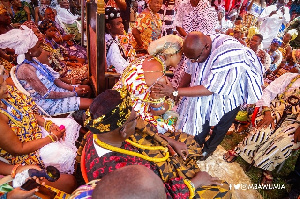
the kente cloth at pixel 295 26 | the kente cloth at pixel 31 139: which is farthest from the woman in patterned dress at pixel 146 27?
the kente cloth at pixel 295 26

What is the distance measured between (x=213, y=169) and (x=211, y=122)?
88 cm

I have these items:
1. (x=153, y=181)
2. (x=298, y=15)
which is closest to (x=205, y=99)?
(x=153, y=181)

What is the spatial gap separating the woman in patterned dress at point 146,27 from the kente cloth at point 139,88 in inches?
108

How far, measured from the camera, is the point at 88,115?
1506 mm

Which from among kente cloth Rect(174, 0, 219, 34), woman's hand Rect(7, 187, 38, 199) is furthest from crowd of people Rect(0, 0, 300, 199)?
kente cloth Rect(174, 0, 219, 34)

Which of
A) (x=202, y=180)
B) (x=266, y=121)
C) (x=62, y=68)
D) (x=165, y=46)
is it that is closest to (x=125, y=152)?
(x=202, y=180)

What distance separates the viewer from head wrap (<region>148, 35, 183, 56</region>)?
2285 mm

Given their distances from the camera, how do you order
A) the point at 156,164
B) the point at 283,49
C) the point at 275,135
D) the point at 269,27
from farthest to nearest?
the point at 269,27
the point at 283,49
the point at 275,135
the point at 156,164

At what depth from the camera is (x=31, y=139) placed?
213cm

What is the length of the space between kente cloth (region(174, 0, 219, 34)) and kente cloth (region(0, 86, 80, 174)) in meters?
3.72

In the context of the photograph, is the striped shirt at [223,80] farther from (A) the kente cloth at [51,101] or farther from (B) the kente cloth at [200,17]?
(B) the kente cloth at [200,17]

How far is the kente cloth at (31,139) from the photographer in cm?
197

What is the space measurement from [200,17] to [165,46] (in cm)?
277

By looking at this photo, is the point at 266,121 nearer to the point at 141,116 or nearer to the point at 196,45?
the point at 196,45
